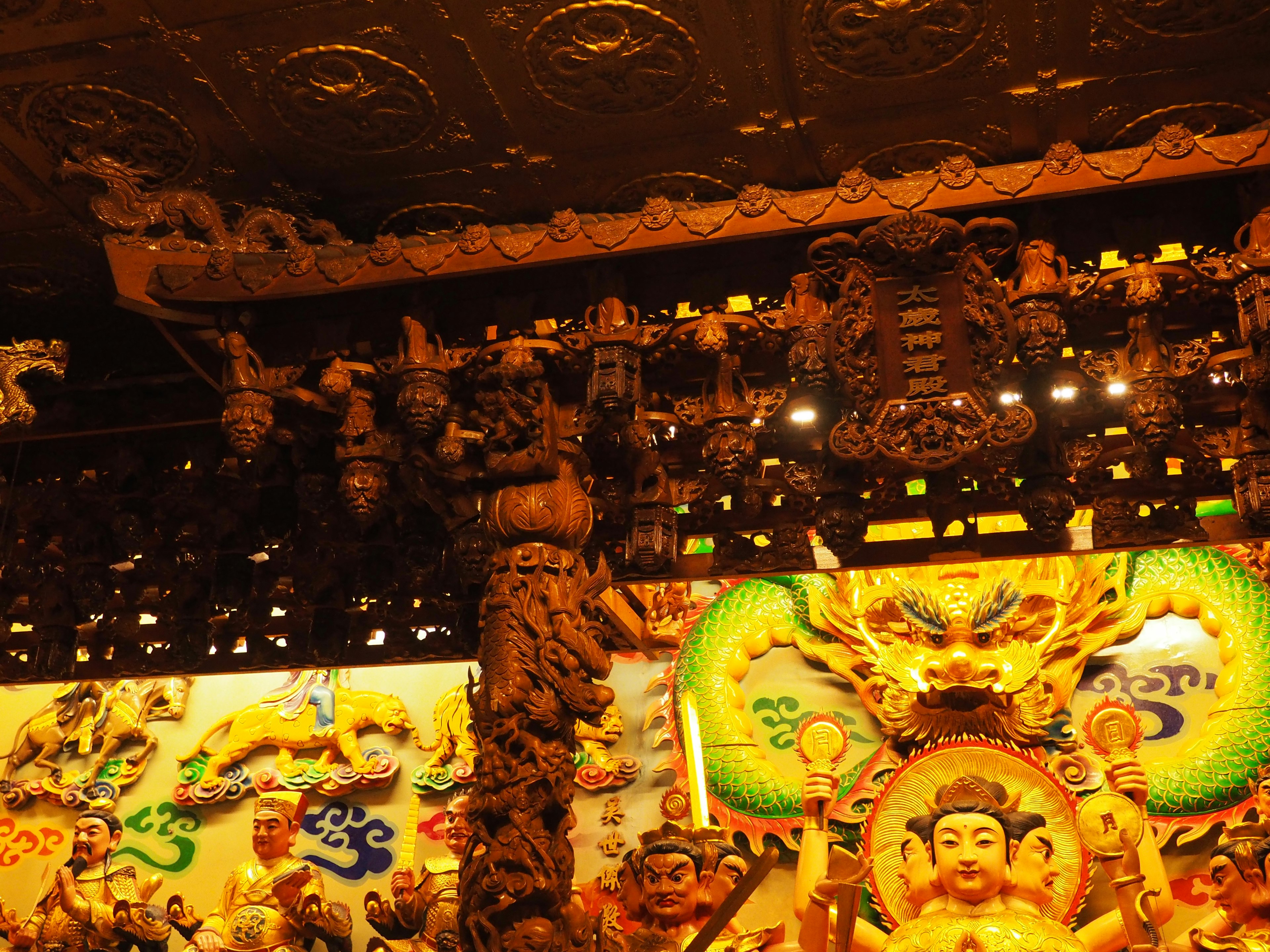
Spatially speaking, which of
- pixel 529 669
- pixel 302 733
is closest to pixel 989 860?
pixel 529 669

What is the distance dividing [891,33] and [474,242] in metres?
1.47

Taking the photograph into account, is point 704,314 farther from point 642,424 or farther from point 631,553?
point 631,553

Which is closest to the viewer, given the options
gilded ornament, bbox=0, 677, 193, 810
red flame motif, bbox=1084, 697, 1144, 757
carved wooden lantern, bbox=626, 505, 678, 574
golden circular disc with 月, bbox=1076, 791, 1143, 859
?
carved wooden lantern, bbox=626, 505, 678, 574

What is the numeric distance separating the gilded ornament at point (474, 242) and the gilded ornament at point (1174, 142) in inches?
77.1

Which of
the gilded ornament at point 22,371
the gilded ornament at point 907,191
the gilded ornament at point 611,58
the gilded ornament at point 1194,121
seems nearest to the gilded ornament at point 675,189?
the gilded ornament at point 611,58

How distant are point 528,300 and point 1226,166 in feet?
6.83

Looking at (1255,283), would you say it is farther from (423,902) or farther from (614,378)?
(423,902)

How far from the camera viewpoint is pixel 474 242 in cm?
401

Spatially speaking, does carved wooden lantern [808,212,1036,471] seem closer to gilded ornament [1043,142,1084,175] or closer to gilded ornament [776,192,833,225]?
gilded ornament [776,192,833,225]

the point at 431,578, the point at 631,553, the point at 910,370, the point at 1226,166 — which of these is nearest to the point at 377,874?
the point at 431,578

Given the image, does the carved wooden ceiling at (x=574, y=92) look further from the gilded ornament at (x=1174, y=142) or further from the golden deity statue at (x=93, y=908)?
the golden deity statue at (x=93, y=908)

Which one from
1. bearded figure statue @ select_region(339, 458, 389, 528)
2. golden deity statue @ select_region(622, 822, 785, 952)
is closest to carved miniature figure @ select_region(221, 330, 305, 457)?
bearded figure statue @ select_region(339, 458, 389, 528)

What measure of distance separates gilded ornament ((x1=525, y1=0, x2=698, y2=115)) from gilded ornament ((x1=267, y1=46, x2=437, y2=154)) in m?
0.44

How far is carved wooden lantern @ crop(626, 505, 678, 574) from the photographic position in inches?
163
